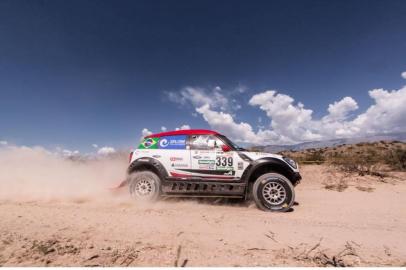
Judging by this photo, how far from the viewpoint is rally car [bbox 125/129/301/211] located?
5.01 meters

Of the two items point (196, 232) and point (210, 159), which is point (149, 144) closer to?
point (210, 159)

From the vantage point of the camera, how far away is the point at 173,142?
5.69m

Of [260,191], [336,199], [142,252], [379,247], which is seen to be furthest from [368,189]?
[142,252]

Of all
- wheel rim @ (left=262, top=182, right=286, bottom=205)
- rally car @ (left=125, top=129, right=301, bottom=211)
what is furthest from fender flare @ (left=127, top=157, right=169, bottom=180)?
wheel rim @ (left=262, top=182, right=286, bottom=205)

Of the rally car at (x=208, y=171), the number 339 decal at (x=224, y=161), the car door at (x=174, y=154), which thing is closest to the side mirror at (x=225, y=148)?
the rally car at (x=208, y=171)

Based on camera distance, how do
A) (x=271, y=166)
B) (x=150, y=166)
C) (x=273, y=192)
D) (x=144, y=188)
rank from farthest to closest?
(x=150, y=166), (x=144, y=188), (x=271, y=166), (x=273, y=192)

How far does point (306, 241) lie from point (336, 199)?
147 inches

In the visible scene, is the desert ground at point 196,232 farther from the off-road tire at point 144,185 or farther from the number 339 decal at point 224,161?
the number 339 decal at point 224,161

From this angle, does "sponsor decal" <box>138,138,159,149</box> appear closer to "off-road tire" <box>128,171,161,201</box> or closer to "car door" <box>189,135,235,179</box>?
"off-road tire" <box>128,171,161,201</box>

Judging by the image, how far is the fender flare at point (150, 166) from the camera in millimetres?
5457

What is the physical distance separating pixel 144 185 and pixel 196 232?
2529 mm

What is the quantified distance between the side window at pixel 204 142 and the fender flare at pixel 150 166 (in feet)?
3.00

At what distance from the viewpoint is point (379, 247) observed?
9.30 feet

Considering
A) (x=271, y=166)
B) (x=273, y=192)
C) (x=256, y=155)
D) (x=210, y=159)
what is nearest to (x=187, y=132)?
(x=210, y=159)
